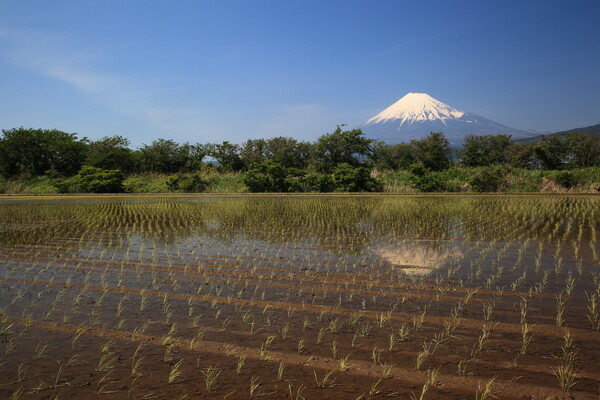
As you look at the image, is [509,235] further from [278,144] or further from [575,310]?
[278,144]

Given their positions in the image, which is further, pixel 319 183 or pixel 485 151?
pixel 485 151

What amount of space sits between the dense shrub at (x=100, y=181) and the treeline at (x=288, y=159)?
92 millimetres

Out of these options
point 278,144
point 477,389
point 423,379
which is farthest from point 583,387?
point 278,144

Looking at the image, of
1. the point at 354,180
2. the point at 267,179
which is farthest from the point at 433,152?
the point at 267,179

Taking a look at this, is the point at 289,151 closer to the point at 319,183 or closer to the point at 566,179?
the point at 319,183

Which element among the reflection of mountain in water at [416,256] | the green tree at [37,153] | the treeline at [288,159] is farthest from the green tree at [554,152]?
the green tree at [37,153]

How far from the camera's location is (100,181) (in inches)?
1331

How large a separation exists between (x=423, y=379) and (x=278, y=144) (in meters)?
39.0

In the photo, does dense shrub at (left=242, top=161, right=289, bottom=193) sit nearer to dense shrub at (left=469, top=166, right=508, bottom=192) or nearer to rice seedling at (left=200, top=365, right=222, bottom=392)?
dense shrub at (left=469, top=166, right=508, bottom=192)

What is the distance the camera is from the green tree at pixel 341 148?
124 ft

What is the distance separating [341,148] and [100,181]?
2331 cm

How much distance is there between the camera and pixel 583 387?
278 centimetres

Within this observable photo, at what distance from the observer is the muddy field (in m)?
2.93

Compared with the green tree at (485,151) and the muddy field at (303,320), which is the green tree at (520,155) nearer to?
the green tree at (485,151)
